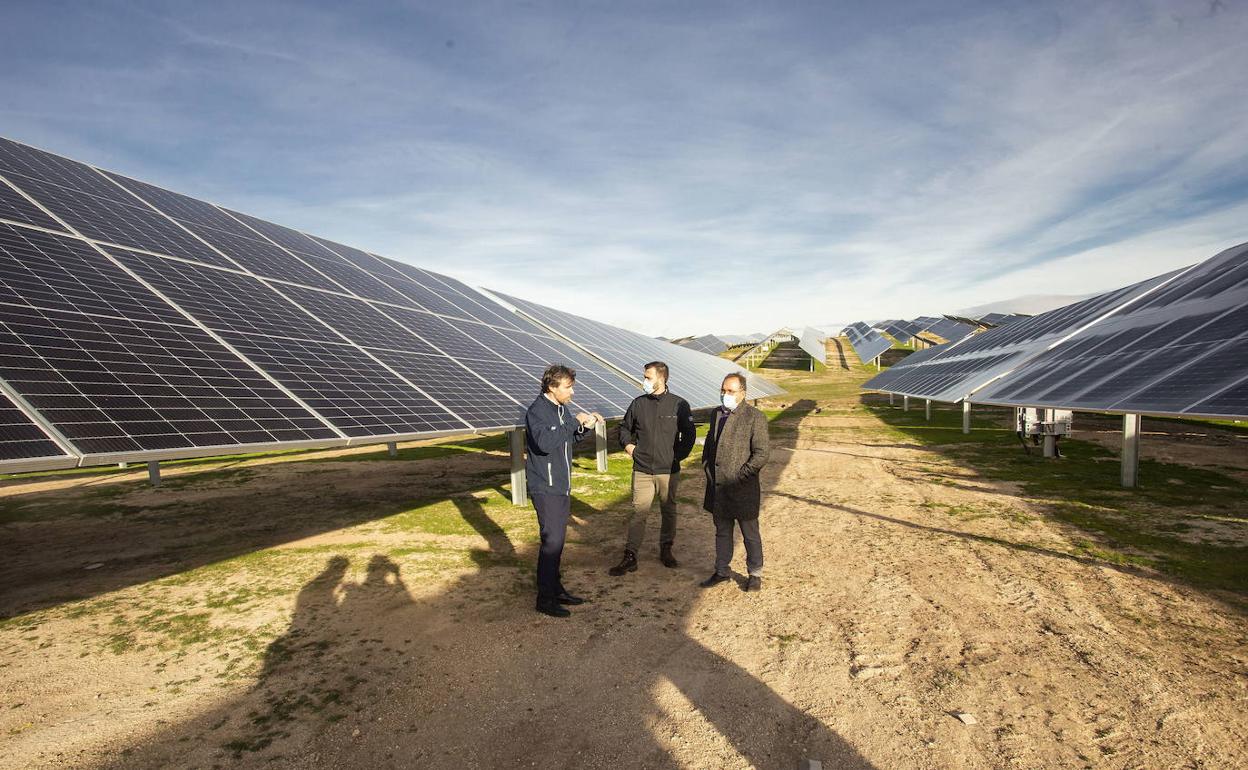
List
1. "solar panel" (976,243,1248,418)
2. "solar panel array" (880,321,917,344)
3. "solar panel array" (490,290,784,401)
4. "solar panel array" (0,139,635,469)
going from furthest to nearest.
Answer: "solar panel array" (880,321,917,344), "solar panel array" (490,290,784,401), "solar panel" (976,243,1248,418), "solar panel array" (0,139,635,469)

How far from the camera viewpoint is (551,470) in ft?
20.7

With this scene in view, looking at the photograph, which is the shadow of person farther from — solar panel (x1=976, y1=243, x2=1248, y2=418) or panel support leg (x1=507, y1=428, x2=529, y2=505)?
solar panel (x1=976, y1=243, x2=1248, y2=418)

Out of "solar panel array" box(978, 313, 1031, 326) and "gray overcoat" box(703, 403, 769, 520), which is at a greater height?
"solar panel array" box(978, 313, 1031, 326)

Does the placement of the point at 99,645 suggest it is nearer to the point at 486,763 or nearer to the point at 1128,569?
the point at 486,763

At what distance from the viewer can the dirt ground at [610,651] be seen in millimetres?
4242

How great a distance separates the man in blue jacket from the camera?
6.30 m

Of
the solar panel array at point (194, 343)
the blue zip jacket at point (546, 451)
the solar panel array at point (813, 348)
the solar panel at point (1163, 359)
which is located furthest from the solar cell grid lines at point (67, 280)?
the solar panel array at point (813, 348)

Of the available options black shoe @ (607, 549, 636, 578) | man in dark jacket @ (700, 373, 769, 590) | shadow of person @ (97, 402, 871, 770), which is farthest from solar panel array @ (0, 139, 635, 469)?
man in dark jacket @ (700, 373, 769, 590)

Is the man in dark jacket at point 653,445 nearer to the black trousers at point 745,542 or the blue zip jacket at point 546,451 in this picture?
the black trousers at point 745,542

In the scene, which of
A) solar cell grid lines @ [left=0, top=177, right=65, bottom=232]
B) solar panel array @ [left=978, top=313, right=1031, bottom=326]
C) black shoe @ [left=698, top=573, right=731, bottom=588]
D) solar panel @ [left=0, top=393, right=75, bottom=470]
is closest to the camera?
solar panel @ [left=0, top=393, right=75, bottom=470]

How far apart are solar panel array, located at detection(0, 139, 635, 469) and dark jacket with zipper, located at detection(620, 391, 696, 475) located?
2.90 metres

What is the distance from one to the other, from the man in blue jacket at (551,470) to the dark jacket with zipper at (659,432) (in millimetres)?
1260

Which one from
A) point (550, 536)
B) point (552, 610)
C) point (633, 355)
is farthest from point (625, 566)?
point (633, 355)

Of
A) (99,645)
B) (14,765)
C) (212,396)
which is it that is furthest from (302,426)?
(14,765)
